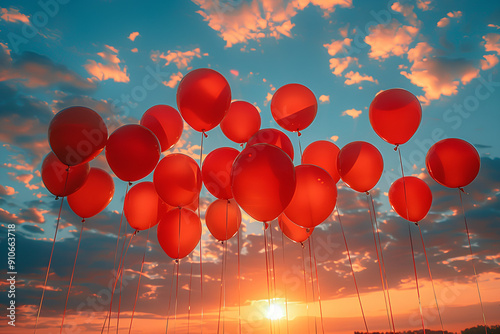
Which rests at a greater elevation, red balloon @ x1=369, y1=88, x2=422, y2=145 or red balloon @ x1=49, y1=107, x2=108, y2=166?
red balloon @ x1=369, y1=88, x2=422, y2=145

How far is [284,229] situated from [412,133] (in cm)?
240

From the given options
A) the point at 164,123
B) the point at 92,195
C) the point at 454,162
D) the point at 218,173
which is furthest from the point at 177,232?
the point at 454,162

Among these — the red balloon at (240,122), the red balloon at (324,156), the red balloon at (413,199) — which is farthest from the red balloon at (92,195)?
the red balloon at (413,199)

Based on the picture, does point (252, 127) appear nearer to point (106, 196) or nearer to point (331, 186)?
point (331, 186)

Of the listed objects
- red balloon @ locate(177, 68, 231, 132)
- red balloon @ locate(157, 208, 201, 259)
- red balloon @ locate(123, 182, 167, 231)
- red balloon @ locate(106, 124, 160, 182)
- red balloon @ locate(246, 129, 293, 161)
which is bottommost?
red balloon @ locate(157, 208, 201, 259)

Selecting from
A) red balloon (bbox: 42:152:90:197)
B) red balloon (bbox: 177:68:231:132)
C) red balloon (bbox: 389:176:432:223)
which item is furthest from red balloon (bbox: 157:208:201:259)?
red balloon (bbox: 389:176:432:223)

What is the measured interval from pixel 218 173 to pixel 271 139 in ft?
2.84

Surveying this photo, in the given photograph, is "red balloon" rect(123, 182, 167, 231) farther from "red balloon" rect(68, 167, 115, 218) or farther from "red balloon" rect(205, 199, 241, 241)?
"red balloon" rect(205, 199, 241, 241)

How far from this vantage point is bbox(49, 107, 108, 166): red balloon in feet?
11.1

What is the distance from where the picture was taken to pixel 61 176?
3.87 m

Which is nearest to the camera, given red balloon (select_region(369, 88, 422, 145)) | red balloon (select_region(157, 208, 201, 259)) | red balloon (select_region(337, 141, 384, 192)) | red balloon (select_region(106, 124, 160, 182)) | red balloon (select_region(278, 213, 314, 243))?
red balloon (select_region(106, 124, 160, 182))

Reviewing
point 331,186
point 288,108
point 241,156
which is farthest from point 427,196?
point 241,156

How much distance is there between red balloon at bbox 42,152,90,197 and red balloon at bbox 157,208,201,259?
A: 1273 mm

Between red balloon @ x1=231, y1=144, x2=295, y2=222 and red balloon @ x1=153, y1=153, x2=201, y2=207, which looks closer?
red balloon @ x1=231, y1=144, x2=295, y2=222
